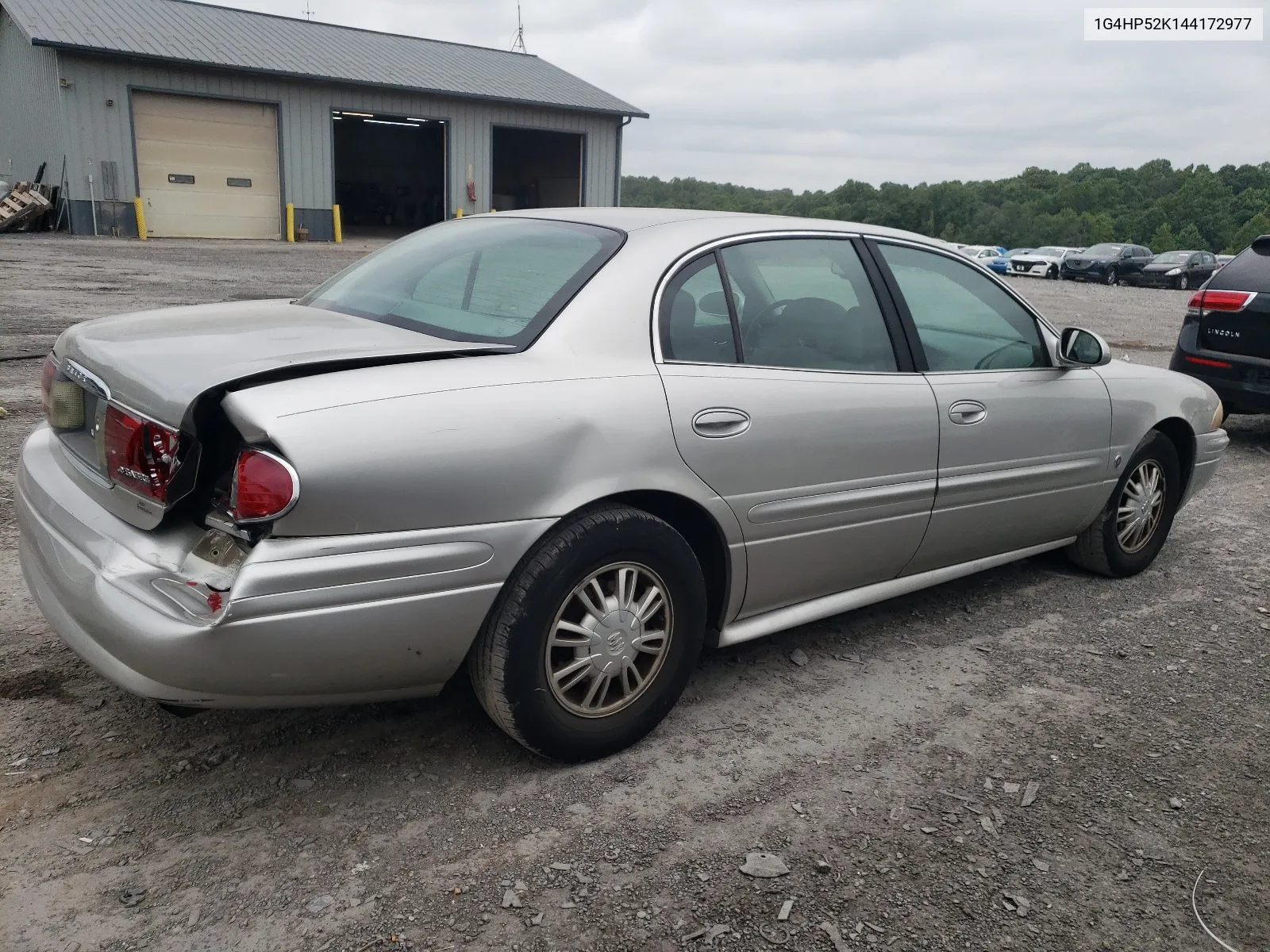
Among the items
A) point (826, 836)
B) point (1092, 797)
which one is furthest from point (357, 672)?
point (1092, 797)

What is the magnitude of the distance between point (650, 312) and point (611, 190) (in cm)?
2853

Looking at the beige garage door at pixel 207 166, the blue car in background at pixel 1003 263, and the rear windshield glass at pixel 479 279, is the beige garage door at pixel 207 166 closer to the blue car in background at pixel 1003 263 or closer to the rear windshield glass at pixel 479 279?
the rear windshield glass at pixel 479 279

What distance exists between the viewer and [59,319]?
9.98 meters

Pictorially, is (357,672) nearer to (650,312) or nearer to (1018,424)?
(650,312)

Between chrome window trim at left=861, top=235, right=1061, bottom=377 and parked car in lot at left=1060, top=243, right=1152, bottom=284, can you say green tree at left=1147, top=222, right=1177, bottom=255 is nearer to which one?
parked car in lot at left=1060, top=243, right=1152, bottom=284

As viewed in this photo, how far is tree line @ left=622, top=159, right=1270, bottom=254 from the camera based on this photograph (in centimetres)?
6969

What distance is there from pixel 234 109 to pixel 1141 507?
2420cm

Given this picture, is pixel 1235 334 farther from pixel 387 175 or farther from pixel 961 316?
pixel 387 175

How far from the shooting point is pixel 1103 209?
3071 inches

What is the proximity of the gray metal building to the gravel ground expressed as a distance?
2186cm

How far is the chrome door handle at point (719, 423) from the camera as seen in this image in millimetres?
2854

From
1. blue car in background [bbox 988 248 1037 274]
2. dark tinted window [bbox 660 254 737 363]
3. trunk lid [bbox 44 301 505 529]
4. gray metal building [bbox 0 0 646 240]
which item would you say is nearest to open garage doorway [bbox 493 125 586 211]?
gray metal building [bbox 0 0 646 240]

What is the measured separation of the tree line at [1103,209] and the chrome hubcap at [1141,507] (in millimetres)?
60536

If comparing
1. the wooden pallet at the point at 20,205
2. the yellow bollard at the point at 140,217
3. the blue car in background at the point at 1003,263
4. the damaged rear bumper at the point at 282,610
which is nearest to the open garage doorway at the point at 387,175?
the yellow bollard at the point at 140,217
